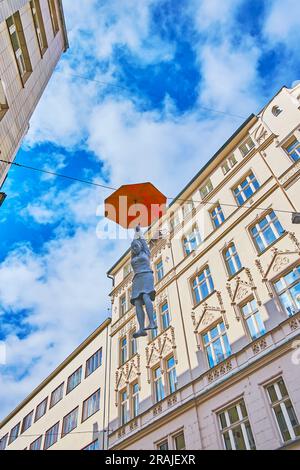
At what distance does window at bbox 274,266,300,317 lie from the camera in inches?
524

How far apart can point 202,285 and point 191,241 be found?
3.42m

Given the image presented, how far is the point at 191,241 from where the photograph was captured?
21.3 metres

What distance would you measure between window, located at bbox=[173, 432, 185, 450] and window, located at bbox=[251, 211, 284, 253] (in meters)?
8.22

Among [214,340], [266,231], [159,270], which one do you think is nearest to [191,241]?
[159,270]

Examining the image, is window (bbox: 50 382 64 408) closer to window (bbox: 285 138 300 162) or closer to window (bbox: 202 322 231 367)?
window (bbox: 202 322 231 367)

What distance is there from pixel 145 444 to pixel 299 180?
13.2 meters

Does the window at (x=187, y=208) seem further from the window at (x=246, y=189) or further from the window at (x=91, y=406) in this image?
the window at (x=91, y=406)

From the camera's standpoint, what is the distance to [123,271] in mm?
27125

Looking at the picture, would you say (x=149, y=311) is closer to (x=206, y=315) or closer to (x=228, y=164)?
(x=206, y=315)

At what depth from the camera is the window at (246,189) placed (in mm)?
18641

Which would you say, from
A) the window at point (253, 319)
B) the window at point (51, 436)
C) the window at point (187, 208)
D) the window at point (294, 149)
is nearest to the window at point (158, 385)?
the window at point (253, 319)
